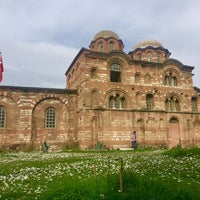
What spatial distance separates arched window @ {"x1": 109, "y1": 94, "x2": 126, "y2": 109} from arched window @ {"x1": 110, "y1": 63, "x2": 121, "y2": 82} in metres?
2.69

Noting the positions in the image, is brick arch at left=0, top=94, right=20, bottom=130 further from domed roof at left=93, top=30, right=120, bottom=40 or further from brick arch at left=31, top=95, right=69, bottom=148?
domed roof at left=93, top=30, right=120, bottom=40

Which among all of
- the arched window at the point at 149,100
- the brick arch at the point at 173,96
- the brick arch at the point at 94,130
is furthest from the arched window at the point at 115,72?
the brick arch at the point at 173,96

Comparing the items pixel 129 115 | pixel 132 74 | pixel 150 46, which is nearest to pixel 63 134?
pixel 129 115

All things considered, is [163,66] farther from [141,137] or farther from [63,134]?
[63,134]

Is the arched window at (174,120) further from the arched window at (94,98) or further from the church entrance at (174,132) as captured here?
the arched window at (94,98)

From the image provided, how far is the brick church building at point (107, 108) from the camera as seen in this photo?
1101 inches

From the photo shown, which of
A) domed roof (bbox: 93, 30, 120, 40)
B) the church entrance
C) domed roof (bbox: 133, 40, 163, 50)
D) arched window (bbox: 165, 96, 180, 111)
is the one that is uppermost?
domed roof (bbox: 93, 30, 120, 40)

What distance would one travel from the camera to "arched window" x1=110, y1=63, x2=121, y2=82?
3139 centimetres

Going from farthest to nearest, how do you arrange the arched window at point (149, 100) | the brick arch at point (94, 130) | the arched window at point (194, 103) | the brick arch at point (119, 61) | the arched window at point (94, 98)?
the arched window at point (194, 103) < the arched window at point (149, 100) < the brick arch at point (119, 61) < the arched window at point (94, 98) < the brick arch at point (94, 130)

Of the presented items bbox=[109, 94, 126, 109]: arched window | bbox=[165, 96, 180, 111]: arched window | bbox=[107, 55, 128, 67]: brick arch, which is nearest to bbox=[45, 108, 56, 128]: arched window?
bbox=[109, 94, 126, 109]: arched window

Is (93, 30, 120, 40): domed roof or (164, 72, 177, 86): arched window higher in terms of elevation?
(93, 30, 120, 40): domed roof

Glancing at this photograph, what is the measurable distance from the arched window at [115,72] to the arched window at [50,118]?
8.86 metres

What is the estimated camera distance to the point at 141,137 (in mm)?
30000

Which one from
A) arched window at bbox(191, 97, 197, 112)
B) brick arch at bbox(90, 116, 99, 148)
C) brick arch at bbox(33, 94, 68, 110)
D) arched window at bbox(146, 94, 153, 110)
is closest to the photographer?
brick arch at bbox(90, 116, 99, 148)
